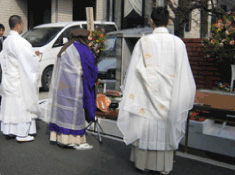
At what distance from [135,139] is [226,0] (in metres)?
10.4

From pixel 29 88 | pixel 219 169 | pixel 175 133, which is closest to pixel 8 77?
pixel 29 88

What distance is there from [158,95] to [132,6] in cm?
888

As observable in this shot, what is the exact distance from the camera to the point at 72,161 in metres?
4.18

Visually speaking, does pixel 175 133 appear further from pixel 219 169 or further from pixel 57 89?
pixel 57 89

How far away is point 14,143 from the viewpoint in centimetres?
490

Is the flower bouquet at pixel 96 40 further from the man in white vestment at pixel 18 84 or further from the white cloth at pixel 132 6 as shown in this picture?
the white cloth at pixel 132 6

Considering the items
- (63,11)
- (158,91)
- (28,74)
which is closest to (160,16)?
(158,91)

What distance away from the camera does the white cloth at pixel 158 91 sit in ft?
11.7

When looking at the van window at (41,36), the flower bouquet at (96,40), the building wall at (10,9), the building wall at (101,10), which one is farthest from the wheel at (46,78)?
the building wall at (10,9)

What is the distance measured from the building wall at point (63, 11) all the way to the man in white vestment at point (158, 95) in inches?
460

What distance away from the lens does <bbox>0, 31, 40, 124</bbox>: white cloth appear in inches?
191

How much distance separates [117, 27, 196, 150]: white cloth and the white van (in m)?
5.62

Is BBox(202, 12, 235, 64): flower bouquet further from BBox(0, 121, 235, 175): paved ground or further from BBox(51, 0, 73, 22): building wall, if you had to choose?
BBox(51, 0, 73, 22): building wall

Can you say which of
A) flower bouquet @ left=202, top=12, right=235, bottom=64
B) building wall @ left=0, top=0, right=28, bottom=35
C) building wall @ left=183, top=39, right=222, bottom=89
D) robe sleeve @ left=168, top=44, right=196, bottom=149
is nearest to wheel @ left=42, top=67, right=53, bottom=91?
building wall @ left=183, top=39, right=222, bottom=89
